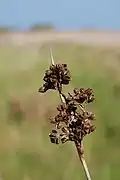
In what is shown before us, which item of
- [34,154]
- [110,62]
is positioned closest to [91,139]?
[34,154]

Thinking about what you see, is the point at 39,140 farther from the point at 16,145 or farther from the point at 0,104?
the point at 0,104

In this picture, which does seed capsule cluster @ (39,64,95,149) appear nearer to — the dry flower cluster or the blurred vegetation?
the dry flower cluster

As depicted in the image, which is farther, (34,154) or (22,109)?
A: (22,109)

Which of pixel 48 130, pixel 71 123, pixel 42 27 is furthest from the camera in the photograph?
pixel 42 27

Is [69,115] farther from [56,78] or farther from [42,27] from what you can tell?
[42,27]

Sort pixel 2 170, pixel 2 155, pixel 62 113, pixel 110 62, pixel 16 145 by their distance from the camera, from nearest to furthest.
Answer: pixel 62 113, pixel 2 170, pixel 2 155, pixel 16 145, pixel 110 62

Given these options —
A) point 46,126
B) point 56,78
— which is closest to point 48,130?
point 46,126

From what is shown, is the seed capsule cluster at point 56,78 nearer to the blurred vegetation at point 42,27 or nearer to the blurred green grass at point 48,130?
the blurred green grass at point 48,130

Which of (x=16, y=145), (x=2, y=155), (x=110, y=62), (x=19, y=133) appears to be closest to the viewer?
(x=2, y=155)
